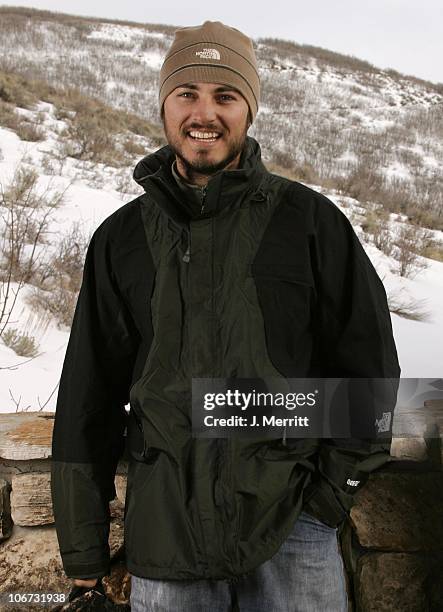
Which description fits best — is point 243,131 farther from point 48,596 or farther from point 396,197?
point 396,197

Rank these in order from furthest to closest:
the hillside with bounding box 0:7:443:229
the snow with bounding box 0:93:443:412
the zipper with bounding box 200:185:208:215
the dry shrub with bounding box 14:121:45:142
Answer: the hillside with bounding box 0:7:443:229, the dry shrub with bounding box 14:121:45:142, the snow with bounding box 0:93:443:412, the zipper with bounding box 200:185:208:215

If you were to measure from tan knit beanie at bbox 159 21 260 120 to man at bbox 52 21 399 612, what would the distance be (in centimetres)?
9

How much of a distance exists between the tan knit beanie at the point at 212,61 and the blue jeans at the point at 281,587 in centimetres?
107

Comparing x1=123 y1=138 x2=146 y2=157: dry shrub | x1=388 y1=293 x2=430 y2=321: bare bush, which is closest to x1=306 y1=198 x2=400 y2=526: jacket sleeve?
x1=388 y1=293 x2=430 y2=321: bare bush

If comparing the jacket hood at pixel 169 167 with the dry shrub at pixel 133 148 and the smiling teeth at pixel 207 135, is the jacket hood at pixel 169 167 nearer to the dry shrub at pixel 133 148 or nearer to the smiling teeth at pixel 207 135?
the smiling teeth at pixel 207 135

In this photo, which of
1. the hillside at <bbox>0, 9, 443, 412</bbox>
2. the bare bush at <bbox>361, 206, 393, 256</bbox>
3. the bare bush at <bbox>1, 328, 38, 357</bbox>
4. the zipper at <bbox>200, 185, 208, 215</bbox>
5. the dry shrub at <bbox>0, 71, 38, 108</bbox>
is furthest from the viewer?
the dry shrub at <bbox>0, 71, 38, 108</bbox>

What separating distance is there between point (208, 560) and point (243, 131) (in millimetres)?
1001

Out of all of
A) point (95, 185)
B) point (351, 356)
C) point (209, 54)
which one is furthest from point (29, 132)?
point (351, 356)

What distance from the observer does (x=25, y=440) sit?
5.75 ft

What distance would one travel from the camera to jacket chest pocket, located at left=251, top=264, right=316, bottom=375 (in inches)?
54.7

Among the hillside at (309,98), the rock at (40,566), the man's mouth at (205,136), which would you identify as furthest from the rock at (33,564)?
the hillside at (309,98)

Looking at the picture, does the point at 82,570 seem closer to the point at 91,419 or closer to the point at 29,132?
the point at 91,419

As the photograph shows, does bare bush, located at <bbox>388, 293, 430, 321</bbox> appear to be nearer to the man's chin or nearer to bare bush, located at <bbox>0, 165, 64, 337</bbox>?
bare bush, located at <bbox>0, 165, 64, 337</bbox>

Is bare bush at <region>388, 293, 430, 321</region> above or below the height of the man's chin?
below
